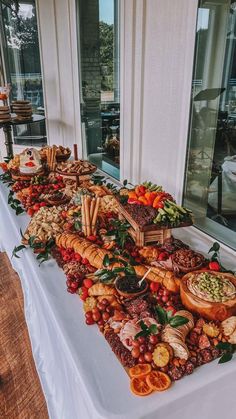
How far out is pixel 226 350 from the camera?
0.83 metres

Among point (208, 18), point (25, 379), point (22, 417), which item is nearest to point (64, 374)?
point (22, 417)

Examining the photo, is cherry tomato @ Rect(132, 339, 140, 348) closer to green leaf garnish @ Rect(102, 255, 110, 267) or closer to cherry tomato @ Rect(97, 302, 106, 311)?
cherry tomato @ Rect(97, 302, 106, 311)

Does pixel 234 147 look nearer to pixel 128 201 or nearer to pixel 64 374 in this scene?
pixel 128 201

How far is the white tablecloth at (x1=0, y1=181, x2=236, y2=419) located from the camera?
2.35 ft

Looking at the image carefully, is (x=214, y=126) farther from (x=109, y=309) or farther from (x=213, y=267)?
(x=109, y=309)

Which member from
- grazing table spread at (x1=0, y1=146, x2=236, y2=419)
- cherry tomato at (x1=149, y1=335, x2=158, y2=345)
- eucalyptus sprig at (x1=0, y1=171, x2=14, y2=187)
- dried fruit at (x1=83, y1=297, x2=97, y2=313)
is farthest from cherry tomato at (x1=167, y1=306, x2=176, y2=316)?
eucalyptus sprig at (x1=0, y1=171, x2=14, y2=187)

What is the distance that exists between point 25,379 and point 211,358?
102 cm

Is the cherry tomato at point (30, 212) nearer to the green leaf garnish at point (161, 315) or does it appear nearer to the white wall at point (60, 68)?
the green leaf garnish at point (161, 315)

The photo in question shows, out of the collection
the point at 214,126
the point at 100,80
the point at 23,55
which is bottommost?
the point at 214,126

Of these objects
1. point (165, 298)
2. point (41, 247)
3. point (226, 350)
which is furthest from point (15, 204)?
point (226, 350)

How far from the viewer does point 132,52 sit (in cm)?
179

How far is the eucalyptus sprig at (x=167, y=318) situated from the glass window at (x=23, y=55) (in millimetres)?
3132

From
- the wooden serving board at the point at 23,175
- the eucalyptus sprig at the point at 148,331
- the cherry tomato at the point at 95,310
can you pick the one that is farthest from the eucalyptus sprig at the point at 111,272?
the wooden serving board at the point at 23,175

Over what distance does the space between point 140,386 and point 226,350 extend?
241mm
